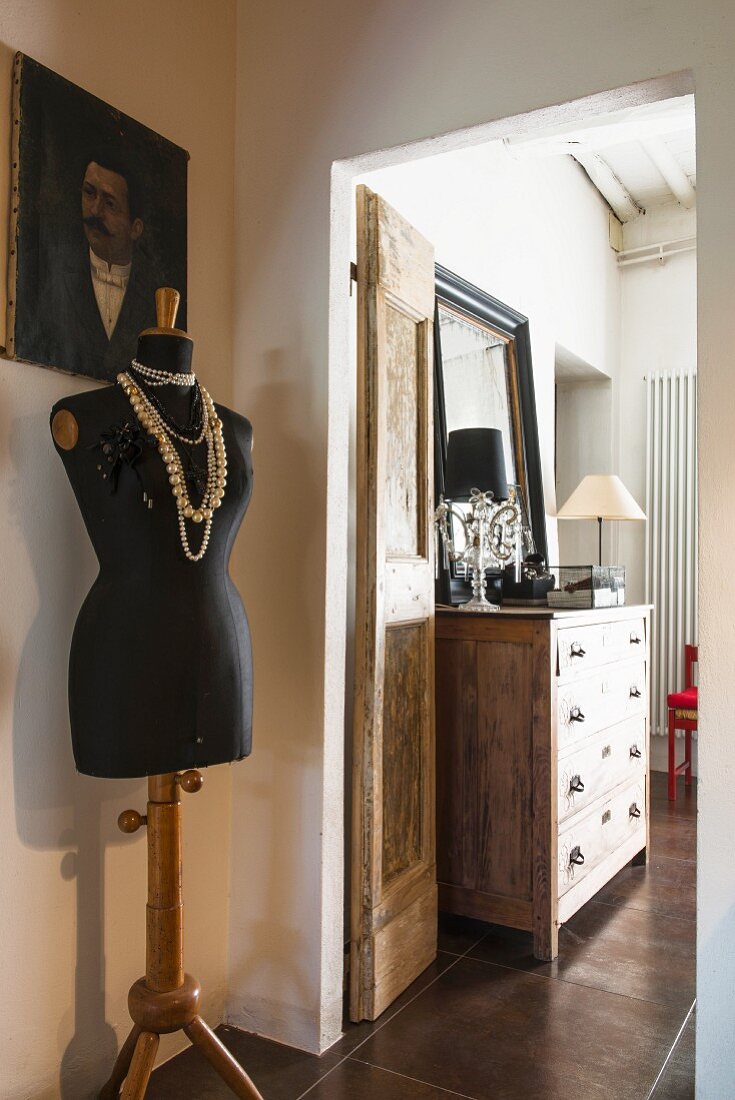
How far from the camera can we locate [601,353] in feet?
17.1

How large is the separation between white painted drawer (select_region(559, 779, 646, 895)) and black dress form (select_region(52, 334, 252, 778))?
1534 millimetres

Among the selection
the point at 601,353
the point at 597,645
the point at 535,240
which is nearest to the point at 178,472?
the point at 597,645

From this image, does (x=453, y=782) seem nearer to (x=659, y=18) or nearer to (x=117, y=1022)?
(x=117, y=1022)

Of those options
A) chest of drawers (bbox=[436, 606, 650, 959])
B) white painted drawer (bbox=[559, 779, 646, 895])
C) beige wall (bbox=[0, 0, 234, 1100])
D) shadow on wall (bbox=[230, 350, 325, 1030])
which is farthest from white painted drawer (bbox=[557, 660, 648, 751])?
beige wall (bbox=[0, 0, 234, 1100])

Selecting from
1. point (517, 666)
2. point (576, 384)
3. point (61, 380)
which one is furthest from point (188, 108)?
point (576, 384)

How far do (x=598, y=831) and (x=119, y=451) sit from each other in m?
2.25

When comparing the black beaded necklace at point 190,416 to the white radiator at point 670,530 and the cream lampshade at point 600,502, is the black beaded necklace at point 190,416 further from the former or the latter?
the white radiator at point 670,530

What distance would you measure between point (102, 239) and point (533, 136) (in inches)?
101

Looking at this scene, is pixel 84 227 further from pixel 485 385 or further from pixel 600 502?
pixel 600 502

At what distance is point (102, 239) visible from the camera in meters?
1.87

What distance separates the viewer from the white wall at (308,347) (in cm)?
197

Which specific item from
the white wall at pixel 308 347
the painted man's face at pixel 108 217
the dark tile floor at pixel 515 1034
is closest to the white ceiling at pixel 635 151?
the white wall at pixel 308 347

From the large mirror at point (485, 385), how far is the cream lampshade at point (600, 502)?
21 cm

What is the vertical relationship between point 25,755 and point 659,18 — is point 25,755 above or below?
below
